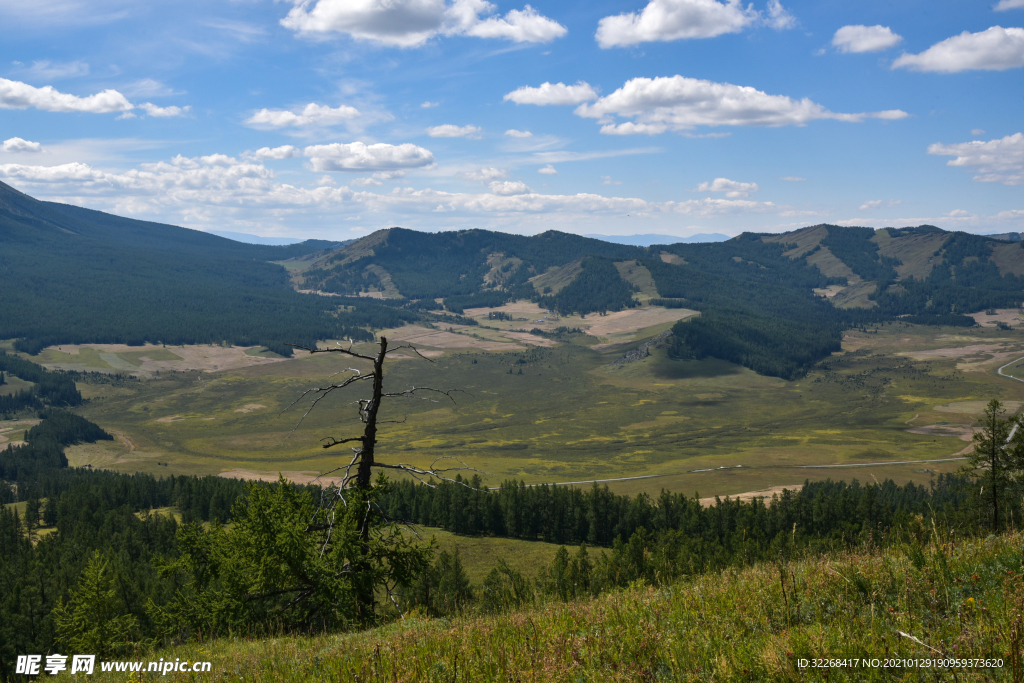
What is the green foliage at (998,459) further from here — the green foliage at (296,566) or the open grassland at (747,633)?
the green foliage at (296,566)

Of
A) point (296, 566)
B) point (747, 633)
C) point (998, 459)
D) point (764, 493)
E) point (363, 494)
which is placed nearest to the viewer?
point (747, 633)

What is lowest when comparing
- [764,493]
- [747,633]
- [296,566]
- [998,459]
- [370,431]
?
[764,493]

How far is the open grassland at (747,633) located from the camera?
6246 mm

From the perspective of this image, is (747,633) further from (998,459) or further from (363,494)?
(998,459)

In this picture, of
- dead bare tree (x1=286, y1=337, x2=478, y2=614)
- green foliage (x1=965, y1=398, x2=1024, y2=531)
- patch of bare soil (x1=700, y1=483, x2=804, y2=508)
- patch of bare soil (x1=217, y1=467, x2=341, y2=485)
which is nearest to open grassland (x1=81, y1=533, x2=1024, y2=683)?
dead bare tree (x1=286, y1=337, x2=478, y2=614)

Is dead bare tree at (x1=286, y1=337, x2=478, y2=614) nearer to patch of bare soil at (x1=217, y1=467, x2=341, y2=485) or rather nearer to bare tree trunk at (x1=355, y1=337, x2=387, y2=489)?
bare tree trunk at (x1=355, y1=337, x2=387, y2=489)

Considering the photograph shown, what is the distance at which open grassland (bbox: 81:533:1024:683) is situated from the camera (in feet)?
20.5

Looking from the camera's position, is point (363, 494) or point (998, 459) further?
point (998, 459)

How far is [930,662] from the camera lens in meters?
5.70

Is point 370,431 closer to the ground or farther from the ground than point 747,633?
farther from the ground

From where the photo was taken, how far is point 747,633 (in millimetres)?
7844

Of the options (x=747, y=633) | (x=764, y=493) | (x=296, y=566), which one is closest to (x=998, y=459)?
(x=747, y=633)

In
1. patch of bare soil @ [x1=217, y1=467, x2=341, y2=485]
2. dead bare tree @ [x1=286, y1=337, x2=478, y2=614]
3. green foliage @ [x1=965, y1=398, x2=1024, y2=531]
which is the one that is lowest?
patch of bare soil @ [x1=217, y1=467, x2=341, y2=485]

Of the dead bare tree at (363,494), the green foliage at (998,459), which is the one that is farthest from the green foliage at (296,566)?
the green foliage at (998,459)
